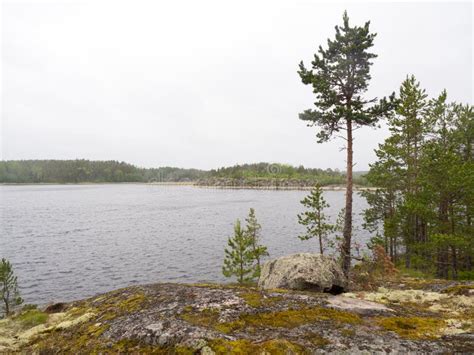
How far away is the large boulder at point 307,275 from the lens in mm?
11914

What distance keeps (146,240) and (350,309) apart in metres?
46.1

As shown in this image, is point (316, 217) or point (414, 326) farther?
point (316, 217)

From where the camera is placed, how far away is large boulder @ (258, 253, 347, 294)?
1191cm

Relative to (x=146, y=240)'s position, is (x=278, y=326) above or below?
above

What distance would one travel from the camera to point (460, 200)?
19.7 metres

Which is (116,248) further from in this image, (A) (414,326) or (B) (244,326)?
(A) (414,326)

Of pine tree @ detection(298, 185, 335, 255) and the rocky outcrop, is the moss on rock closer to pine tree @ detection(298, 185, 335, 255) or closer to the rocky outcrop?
the rocky outcrop

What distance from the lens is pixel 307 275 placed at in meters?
12.1

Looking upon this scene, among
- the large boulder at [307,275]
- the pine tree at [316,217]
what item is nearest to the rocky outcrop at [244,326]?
the large boulder at [307,275]

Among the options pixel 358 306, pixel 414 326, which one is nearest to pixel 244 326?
pixel 358 306

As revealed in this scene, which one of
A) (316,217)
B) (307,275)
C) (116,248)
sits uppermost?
(316,217)

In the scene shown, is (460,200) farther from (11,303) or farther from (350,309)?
(11,303)

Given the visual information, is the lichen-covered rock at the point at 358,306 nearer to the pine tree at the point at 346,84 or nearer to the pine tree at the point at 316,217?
the pine tree at the point at 346,84

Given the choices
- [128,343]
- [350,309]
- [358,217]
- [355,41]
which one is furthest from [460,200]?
[358,217]
